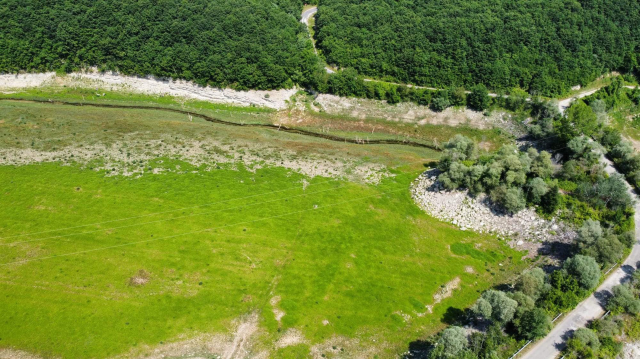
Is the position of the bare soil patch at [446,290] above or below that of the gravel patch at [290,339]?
above

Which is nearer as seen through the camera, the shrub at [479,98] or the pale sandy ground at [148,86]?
the shrub at [479,98]

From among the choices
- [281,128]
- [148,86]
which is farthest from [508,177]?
[148,86]

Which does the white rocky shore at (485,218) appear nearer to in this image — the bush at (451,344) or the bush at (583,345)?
the bush at (583,345)

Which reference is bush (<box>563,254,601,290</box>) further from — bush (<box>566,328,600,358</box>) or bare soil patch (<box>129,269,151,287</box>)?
bare soil patch (<box>129,269,151,287</box>)

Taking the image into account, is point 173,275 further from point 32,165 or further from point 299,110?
point 299,110

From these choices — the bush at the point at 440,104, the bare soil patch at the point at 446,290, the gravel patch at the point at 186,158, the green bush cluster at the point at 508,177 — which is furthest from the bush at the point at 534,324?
the bush at the point at 440,104

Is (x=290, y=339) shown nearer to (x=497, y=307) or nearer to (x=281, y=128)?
(x=497, y=307)

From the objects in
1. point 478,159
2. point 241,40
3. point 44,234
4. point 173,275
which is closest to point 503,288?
point 478,159
